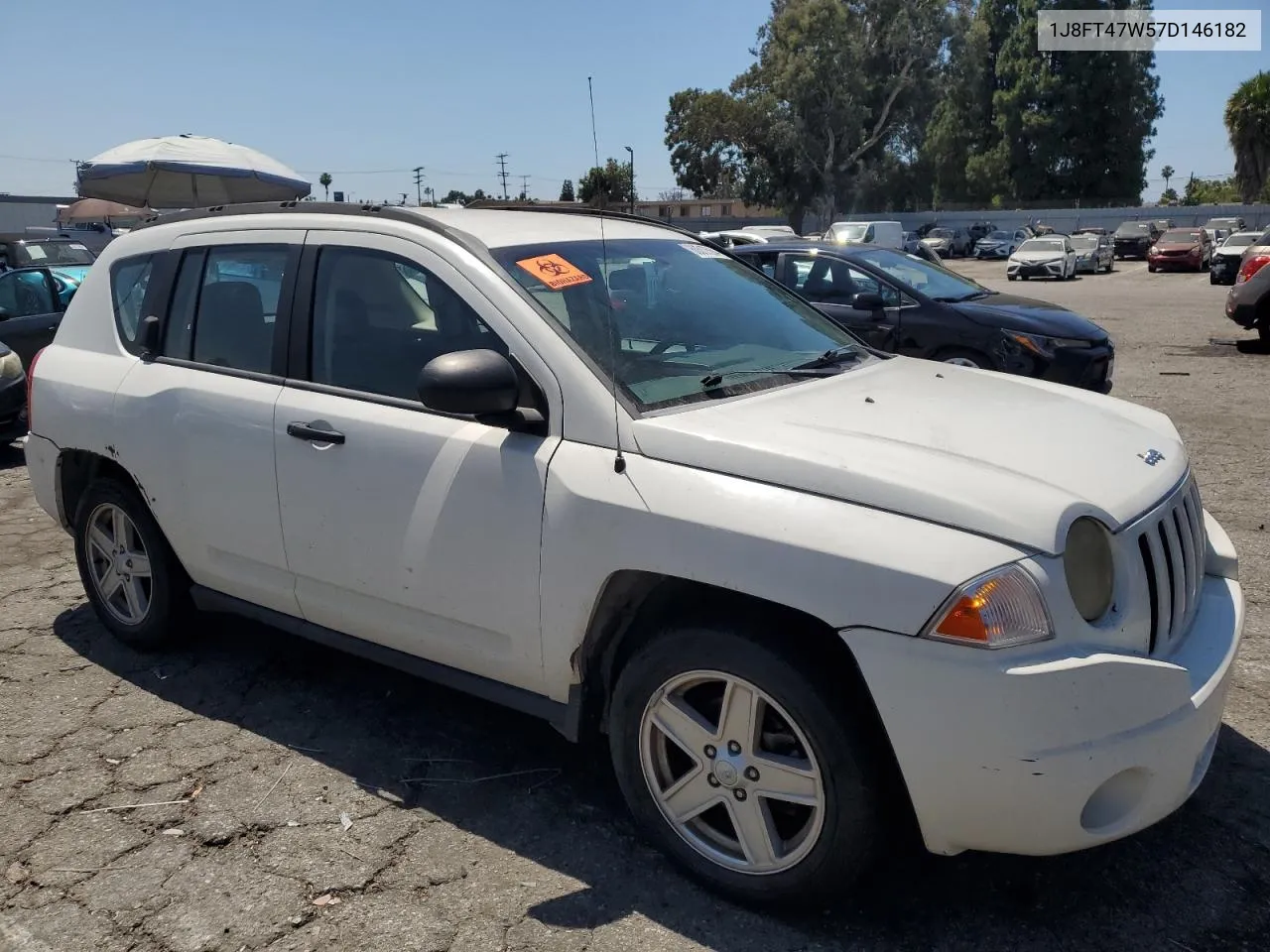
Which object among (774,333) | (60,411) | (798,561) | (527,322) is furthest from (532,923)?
(60,411)

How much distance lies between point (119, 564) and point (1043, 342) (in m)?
7.71

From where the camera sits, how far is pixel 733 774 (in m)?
2.69

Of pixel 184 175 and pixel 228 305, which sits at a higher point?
pixel 184 175

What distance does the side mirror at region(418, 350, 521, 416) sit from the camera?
2.85 meters

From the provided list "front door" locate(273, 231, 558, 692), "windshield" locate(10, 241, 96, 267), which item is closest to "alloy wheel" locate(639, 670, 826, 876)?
"front door" locate(273, 231, 558, 692)

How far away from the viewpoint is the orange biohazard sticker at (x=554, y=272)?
3.23 m

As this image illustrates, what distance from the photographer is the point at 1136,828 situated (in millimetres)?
2410

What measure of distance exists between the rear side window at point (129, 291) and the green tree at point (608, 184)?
1832 millimetres


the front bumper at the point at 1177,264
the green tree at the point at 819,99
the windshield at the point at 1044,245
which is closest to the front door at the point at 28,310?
the windshield at the point at 1044,245

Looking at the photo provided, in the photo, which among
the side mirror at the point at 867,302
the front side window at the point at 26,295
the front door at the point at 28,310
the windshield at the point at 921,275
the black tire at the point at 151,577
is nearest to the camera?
the black tire at the point at 151,577

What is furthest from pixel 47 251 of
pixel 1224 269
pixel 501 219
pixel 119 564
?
pixel 1224 269

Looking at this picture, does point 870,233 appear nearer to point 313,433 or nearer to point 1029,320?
point 1029,320

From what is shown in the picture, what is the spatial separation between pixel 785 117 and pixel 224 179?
156 feet

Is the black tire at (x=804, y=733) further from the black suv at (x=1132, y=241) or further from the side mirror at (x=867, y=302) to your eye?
the black suv at (x=1132, y=241)
